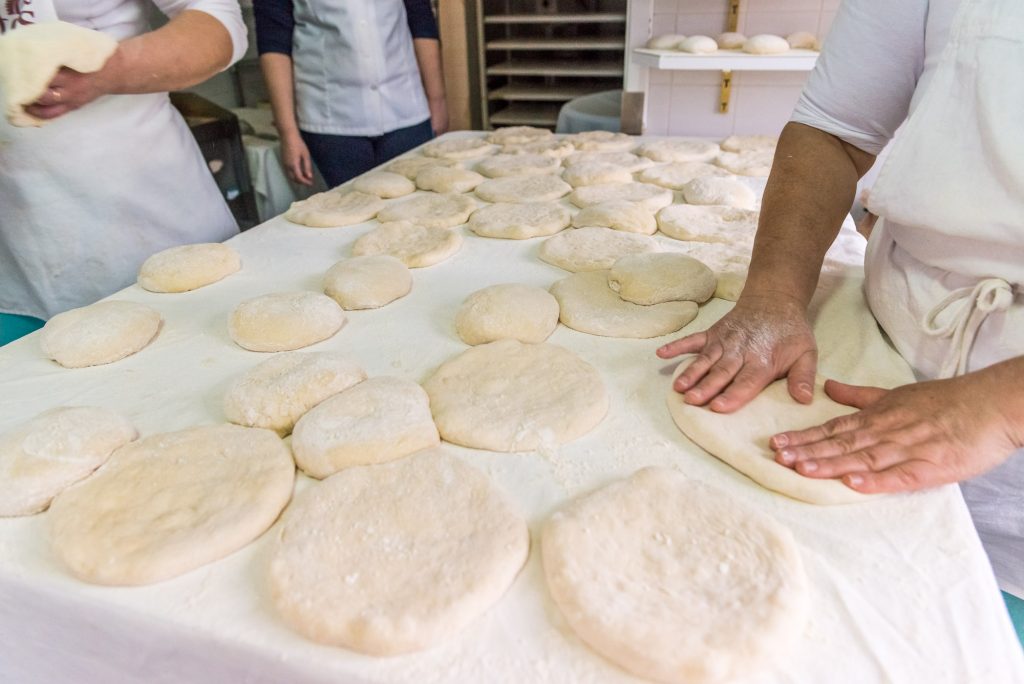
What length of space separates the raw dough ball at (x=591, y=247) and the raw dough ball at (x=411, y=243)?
261mm

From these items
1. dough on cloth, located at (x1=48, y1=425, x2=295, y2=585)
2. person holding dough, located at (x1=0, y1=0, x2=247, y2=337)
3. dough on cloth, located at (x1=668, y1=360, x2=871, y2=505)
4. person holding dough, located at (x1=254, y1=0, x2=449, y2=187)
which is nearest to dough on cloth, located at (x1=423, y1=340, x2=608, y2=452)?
dough on cloth, located at (x1=668, y1=360, x2=871, y2=505)

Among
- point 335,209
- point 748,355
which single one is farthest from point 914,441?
point 335,209

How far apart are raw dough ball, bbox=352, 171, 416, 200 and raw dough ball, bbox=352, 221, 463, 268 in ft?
1.25

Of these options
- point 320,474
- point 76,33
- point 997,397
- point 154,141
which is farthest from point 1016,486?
point 154,141

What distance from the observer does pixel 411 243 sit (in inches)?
68.6

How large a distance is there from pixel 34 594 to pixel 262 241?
4.08 feet

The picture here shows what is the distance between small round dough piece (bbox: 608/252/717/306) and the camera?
4.58ft

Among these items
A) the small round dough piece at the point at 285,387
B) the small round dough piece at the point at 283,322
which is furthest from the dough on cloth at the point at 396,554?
the small round dough piece at the point at 283,322

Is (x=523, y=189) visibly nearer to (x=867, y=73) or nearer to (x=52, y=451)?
(x=867, y=73)

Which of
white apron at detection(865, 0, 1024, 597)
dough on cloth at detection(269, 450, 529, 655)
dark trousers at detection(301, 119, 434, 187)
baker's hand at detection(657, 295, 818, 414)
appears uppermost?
white apron at detection(865, 0, 1024, 597)

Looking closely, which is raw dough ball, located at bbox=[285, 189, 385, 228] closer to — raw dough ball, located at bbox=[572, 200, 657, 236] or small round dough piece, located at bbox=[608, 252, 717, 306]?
raw dough ball, located at bbox=[572, 200, 657, 236]

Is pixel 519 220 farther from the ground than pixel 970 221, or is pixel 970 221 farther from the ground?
pixel 970 221

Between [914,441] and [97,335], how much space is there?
141cm

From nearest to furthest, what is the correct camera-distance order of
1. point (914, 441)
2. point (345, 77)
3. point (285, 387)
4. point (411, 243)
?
1. point (914, 441)
2. point (285, 387)
3. point (411, 243)
4. point (345, 77)
